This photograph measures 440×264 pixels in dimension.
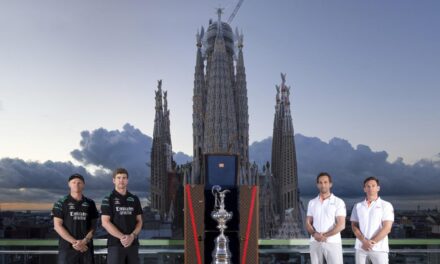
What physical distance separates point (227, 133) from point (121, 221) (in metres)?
50.6

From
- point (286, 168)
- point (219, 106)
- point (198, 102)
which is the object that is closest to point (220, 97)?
point (219, 106)

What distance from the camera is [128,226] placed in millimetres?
3512

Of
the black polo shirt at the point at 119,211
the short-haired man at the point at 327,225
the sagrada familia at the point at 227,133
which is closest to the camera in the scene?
the black polo shirt at the point at 119,211

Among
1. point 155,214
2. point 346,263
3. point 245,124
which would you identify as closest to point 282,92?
point 245,124

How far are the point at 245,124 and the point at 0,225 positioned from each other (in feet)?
105

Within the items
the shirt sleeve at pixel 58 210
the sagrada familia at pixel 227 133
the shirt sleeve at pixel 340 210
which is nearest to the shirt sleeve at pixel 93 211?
the shirt sleeve at pixel 58 210

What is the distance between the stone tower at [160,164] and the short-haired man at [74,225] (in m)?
50.1

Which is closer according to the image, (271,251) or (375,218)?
(375,218)

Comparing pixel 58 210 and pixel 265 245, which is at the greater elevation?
pixel 58 210

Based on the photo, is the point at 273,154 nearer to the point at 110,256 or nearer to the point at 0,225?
the point at 0,225

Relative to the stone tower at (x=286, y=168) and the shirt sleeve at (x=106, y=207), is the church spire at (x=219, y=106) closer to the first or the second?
the stone tower at (x=286, y=168)

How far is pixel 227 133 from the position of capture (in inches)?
2131

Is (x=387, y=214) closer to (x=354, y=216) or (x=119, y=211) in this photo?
(x=354, y=216)

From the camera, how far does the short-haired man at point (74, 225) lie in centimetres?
339
